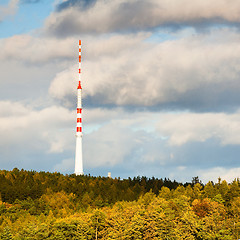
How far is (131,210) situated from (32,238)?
29.9 metres

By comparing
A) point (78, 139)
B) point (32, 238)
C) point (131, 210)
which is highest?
point (78, 139)

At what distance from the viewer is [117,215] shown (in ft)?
438

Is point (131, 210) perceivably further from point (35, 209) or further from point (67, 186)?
point (67, 186)

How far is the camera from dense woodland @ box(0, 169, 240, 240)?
127 m

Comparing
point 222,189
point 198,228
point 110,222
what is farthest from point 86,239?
point 222,189

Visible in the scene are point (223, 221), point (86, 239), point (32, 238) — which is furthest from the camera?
point (223, 221)

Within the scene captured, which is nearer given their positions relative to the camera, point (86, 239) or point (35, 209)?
point (86, 239)

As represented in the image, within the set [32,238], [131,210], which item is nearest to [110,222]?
[131,210]

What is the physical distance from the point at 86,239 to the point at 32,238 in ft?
53.2

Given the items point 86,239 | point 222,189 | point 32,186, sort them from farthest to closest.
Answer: point 32,186, point 222,189, point 86,239

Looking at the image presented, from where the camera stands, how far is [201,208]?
147 meters

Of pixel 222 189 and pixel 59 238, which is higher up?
pixel 222 189

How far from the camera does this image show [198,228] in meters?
136

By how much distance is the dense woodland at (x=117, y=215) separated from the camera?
416 feet
